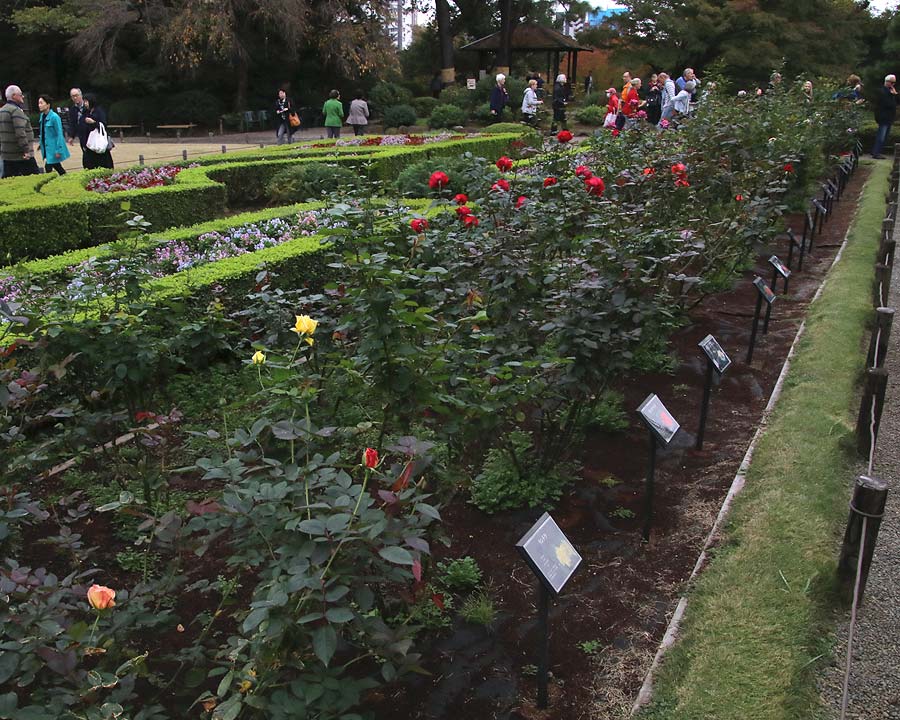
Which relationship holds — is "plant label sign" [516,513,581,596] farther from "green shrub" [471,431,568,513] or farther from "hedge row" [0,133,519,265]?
"hedge row" [0,133,519,265]

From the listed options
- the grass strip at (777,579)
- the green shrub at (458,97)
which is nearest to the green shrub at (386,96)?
the green shrub at (458,97)

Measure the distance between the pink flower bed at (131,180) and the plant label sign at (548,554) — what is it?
29.2 ft

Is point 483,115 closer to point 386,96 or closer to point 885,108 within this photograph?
point 386,96

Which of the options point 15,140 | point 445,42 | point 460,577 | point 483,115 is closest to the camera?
point 460,577

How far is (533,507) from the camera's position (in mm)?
3449

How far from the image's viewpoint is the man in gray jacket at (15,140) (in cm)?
957

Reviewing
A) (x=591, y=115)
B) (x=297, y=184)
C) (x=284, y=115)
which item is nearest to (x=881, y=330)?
(x=297, y=184)

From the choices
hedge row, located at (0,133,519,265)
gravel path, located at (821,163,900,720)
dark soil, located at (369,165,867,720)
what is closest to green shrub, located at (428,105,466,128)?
hedge row, located at (0,133,519,265)

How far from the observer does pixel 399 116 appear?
1001 inches

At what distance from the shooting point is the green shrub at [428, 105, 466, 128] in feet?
80.4

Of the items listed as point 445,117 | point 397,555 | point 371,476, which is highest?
point 445,117

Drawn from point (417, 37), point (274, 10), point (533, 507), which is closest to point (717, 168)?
point (533, 507)

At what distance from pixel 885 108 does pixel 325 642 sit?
1797cm

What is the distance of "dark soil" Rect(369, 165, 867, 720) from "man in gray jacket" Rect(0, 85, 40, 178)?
8.47 m
